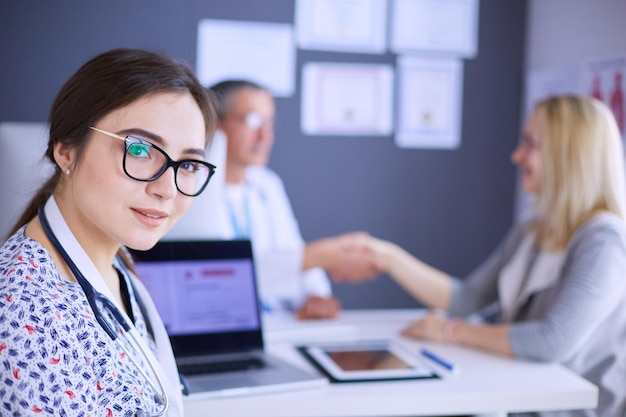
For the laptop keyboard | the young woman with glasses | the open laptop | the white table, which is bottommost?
the white table

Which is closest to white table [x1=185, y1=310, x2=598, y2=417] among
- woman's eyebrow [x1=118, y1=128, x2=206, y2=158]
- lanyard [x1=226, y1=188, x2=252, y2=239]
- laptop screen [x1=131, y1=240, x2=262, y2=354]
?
laptop screen [x1=131, y1=240, x2=262, y2=354]

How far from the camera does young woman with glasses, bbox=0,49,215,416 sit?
95 centimetres

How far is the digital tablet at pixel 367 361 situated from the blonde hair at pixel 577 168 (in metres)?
0.60

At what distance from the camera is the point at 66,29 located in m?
2.88

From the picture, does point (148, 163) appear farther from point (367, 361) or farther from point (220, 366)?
point (367, 361)

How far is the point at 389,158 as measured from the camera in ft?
11.0

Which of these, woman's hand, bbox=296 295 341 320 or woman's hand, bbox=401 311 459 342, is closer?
woman's hand, bbox=401 311 459 342

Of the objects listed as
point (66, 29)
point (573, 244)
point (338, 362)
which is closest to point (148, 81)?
point (338, 362)

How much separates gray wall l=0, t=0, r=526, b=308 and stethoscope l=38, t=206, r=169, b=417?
1983 millimetres

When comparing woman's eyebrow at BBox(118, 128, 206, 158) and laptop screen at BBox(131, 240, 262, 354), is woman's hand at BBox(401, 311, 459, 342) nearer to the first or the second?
laptop screen at BBox(131, 240, 262, 354)

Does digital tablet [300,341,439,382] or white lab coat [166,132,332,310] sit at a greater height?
white lab coat [166,132,332,310]

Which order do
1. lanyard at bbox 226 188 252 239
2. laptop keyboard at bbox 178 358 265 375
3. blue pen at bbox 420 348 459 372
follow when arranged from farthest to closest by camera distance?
lanyard at bbox 226 188 252 239 → blue pen at bbox 420 348 459 372 → laptop keyboard at bbox 178 358 265 375

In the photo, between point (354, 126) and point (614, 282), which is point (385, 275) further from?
point (614, 282)

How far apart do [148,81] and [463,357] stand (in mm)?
1105
